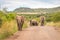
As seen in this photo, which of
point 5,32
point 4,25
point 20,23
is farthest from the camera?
point 20,23

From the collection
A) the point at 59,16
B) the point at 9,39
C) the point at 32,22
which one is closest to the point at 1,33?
the point at 9,39

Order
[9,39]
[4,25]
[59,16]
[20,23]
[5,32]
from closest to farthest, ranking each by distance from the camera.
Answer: [9,39], [5,32], [4,25], [20,23], [59,16]

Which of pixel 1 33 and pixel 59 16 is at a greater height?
pixel 1 33

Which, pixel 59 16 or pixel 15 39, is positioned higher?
pixel 15 39

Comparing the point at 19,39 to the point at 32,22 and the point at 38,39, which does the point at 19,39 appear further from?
Result: the point at 32,22

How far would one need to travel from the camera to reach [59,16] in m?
50.9

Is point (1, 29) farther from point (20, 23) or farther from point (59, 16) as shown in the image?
point (59, 16)

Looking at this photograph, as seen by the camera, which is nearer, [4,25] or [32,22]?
[4,25]

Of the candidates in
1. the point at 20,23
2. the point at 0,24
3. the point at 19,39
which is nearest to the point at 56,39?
the point at 19,39

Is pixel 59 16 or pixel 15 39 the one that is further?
pixel 59 16

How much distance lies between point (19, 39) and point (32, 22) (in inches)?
1414

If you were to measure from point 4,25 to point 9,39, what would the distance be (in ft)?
12.1

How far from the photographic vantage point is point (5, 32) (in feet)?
70.1

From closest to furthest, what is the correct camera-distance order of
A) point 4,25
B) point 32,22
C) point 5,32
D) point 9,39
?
point 9,39
point 5,32
point 4,25
point 32,22
